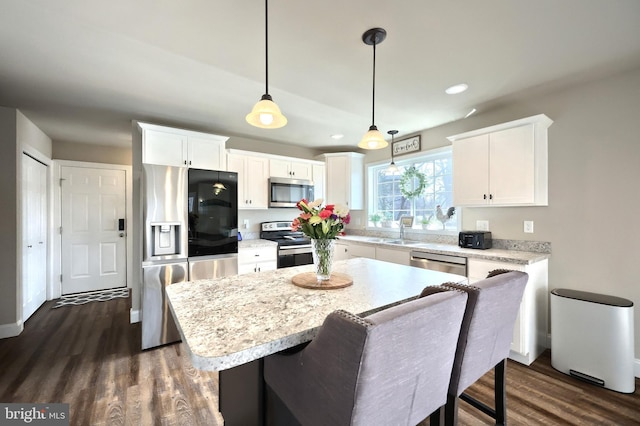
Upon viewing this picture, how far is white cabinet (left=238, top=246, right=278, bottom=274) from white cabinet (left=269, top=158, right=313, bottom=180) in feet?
3.74

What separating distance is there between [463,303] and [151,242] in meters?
2.67

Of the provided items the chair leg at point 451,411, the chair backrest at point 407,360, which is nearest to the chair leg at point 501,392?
the chair leg at point 451,411

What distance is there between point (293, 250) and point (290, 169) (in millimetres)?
1227

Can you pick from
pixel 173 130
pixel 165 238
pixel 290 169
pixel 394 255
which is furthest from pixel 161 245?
pixel 394 255

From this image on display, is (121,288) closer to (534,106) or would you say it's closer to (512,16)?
(512,16)

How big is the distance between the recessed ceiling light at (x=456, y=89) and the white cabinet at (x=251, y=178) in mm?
2422

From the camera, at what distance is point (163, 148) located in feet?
9.88

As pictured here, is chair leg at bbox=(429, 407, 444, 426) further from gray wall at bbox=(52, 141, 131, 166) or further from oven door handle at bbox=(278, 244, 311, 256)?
gray wall at bbox=(52, 141, 131, 166)

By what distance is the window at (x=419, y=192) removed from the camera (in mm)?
3502

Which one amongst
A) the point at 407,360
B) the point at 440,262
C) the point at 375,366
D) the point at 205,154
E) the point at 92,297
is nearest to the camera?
the point at 375,366

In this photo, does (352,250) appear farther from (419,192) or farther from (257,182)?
(257,182)

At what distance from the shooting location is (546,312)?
2547mm

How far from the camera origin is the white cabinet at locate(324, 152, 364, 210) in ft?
14.4

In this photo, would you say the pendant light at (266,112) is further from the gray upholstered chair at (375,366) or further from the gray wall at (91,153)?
the gray wall at (91,153)
